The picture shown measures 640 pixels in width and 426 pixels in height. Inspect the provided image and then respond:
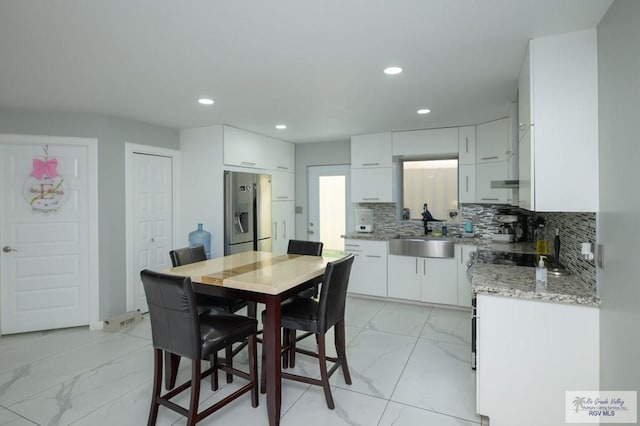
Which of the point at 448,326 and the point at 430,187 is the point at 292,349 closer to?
the point at 448,326

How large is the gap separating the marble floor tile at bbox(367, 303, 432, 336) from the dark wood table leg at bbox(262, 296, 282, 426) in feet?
6.01

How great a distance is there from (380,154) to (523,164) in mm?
2578

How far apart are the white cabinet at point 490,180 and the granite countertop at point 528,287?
1750 millimetres

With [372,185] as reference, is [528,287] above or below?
below

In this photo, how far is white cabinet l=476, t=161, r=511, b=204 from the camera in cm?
395

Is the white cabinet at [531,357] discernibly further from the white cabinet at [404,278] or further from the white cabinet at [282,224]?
the white cabinet at [282,224]

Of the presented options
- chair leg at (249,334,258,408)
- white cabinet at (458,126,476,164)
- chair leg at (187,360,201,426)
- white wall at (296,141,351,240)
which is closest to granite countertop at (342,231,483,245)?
white cabinet at (458,126,476,164)

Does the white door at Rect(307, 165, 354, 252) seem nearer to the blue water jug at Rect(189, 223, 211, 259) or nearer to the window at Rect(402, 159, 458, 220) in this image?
the window at Rect(402, 159, 458, 220)

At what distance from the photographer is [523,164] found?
227cm

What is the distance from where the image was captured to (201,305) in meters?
2.73

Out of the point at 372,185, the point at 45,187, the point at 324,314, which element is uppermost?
the point at 372,185

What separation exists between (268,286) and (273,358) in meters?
0.45

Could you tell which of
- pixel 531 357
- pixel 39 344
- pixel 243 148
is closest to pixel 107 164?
pixel 243 148

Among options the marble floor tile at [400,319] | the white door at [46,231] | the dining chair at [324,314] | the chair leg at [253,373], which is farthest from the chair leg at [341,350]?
the white door at [46,231]
